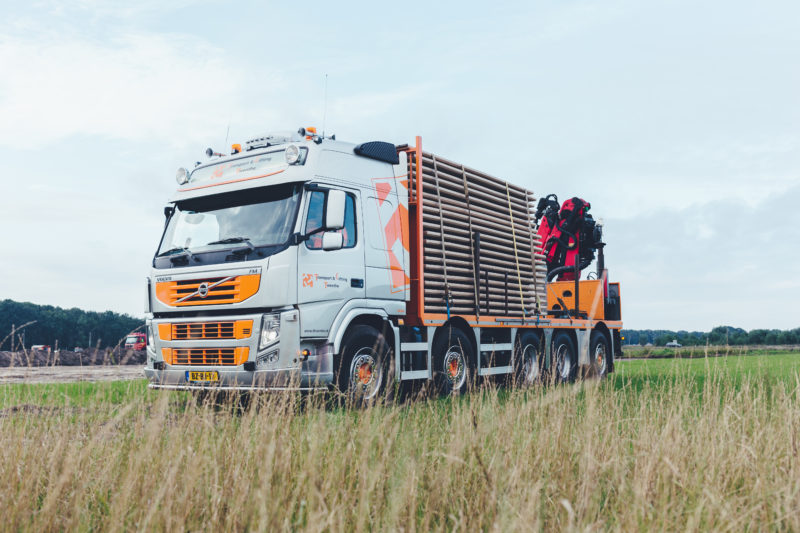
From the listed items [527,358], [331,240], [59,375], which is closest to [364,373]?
[331,240]

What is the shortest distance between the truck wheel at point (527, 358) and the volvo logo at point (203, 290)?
6.39 m

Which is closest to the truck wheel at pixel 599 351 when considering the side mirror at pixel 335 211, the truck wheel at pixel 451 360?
the truck wheel at pixel 451 360

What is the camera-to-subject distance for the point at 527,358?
1397 centimetres

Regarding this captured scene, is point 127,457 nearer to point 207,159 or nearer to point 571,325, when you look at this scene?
point 207,159

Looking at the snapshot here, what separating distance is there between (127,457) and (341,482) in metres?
1.89

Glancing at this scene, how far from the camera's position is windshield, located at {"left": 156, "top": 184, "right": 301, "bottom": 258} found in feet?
30.2

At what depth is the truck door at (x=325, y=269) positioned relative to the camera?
9.00 meters

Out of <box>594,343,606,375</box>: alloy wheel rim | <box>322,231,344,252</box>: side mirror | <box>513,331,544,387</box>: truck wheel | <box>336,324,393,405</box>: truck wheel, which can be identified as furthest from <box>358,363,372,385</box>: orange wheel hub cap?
<box>594,343,606,375</box>: alloy wheel rim

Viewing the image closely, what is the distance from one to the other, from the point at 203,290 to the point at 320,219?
1773 millimetres

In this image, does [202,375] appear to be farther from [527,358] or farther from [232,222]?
[527,358]

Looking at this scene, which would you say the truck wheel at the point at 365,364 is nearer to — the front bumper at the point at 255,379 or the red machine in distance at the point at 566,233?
the front bumper at the point at 255,379

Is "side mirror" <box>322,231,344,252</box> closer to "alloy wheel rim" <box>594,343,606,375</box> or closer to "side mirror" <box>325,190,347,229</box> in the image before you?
"side mirror" <box>325,190,347,229</box>

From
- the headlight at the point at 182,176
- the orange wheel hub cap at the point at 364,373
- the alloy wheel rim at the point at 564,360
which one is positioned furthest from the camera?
the alloy wheel rim at the point at 564,360

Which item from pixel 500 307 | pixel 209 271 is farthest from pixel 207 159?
pixel 500 307
